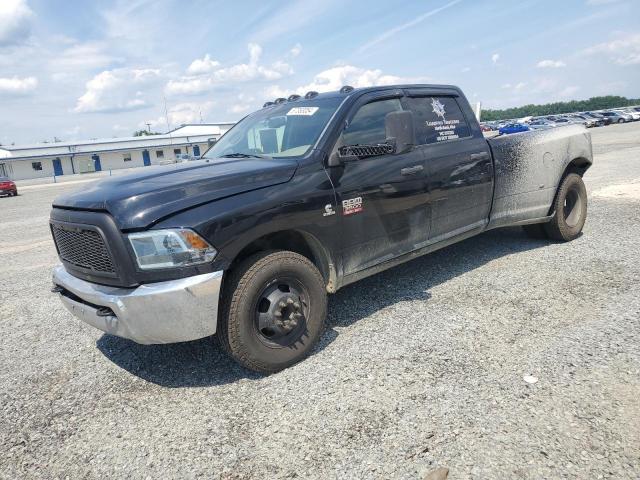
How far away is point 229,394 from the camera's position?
2.99m

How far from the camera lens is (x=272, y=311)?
10.2 ft

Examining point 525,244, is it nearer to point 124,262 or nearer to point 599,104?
point 124,262

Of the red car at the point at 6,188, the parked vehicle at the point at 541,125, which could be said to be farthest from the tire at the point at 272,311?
the red car at the point at 6,188

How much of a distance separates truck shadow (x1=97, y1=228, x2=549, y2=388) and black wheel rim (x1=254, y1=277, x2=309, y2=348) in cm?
31

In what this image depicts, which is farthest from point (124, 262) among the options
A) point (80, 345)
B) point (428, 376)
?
point (428, 376)

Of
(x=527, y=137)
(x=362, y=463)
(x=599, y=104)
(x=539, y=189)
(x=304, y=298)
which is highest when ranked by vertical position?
(x=599, y=104)

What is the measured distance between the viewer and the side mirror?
3562 millimetres

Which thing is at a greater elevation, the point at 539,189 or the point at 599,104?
the point at 599,104

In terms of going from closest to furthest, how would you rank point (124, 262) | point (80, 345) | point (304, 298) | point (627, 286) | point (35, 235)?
1. point (124, 262)
2. point (304, 298)
3. point (80, 345)
4. point (627, 286)
5. point (35, 235)

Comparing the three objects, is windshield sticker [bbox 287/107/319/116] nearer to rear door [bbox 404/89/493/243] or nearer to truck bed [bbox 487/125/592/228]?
rear door [bbox 404/89/493/243]

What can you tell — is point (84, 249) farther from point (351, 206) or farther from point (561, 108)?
point (561, 108)

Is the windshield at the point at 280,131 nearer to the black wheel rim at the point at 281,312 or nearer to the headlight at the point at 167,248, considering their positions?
the black wheel rim at the point at 281,312

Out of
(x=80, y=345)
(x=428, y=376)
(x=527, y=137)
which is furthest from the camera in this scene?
(x=527, y=137)

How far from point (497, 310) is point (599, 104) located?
13194 centimetres
